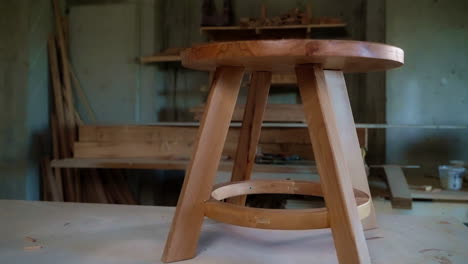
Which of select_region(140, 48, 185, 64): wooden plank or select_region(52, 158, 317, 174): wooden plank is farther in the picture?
select_region(140, 48, 185, 64): wooden plank

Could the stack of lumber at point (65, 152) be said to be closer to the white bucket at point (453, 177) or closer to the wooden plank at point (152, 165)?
the wooden plank at point (152, 165)

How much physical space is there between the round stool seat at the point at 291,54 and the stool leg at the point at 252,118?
0.20m

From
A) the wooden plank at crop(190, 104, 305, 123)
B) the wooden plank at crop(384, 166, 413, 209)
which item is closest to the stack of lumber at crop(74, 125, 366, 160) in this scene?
the wooden plank at crop(190, 104, 305, 123)

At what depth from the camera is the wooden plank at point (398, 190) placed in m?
2.01

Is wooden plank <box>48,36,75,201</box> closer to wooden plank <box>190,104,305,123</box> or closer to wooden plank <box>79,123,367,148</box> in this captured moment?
wooden plank <box>79,123,367,148</box>

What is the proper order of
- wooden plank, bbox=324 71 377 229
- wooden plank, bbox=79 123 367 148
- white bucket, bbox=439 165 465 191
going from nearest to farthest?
wooden plank, bbox=324 71 377 229 → white bucket, bbox=439 165 465 191 → wooden plank, bbox=79 123 367 148

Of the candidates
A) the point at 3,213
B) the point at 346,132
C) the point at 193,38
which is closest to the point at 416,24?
the point at 193,38

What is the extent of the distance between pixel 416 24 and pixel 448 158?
90 centimetres

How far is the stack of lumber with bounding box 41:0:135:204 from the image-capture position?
10.1 ft

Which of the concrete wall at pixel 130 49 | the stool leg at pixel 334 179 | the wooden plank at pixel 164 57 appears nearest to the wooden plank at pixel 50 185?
the concrete wall at pixel 130 49

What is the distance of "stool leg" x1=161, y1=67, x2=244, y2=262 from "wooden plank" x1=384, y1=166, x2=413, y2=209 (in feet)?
4.63

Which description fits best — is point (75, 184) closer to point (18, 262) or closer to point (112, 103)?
point (112, 103)

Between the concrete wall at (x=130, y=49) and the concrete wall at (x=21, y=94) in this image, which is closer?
the concrete wall at (x=21, y=94)

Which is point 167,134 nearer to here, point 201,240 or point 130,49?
point 130,49
